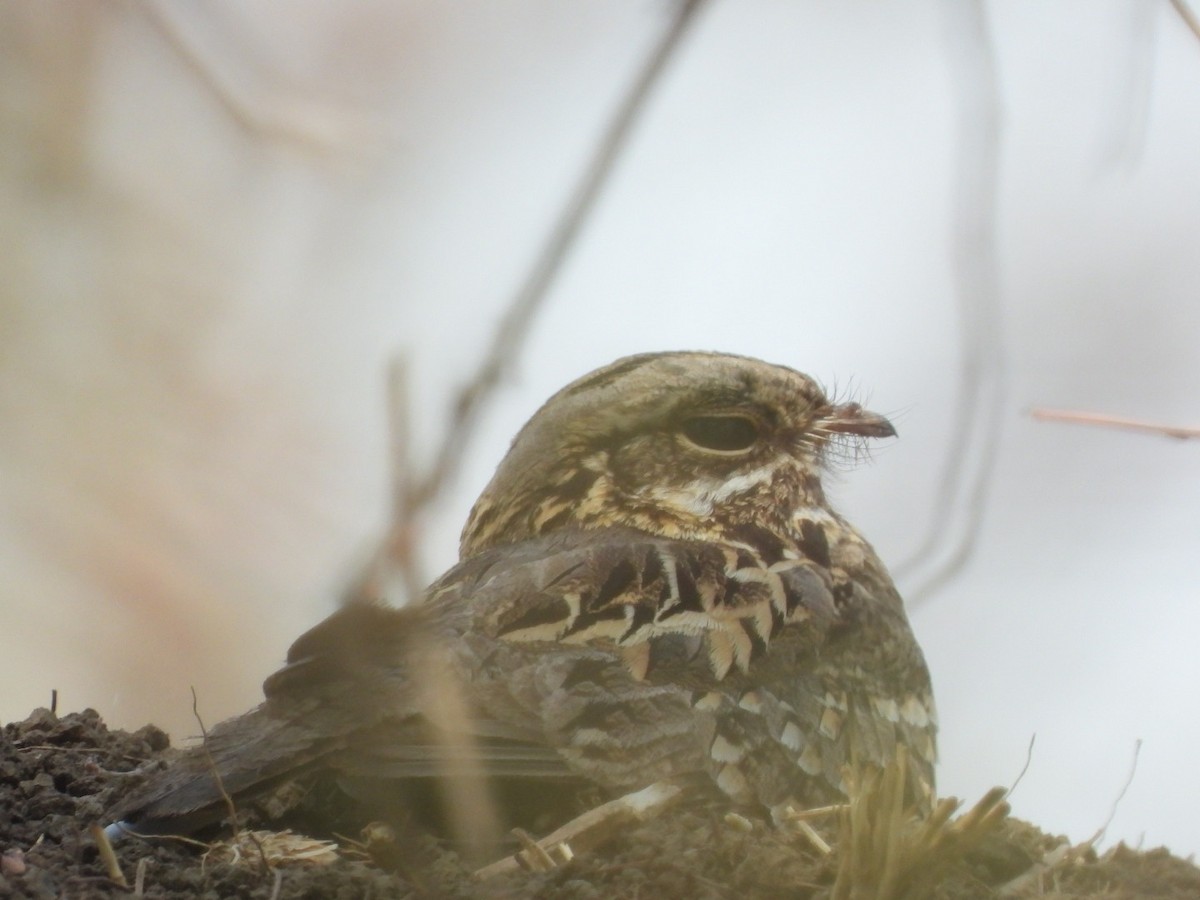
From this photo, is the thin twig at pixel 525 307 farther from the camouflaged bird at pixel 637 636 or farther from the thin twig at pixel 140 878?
the thin twig at pixel 140 878

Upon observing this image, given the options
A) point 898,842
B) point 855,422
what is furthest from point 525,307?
point 855,422

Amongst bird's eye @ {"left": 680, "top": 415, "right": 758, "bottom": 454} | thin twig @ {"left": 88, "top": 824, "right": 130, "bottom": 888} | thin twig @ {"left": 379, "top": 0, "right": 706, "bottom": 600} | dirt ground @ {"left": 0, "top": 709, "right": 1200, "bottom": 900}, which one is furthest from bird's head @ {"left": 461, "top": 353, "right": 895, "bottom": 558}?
thin twig @ {"left": 379, "top": 0, "right": 706, "bottom": 600}

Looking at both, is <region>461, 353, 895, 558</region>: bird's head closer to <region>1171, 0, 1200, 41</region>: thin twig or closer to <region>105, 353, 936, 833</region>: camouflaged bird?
<region>105, 353, 936, 833</region>: camouflaged bird

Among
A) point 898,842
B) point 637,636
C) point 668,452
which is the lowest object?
point 898,842

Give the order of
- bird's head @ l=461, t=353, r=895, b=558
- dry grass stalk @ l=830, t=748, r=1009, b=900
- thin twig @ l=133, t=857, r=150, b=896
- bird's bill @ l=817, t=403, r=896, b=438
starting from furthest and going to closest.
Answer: bird's bill @ l=817, t=403, r=896, b=438 → bird's head @ l=461, t=353, r=895, b=558 → thin twig @ l=133, t=857, r=150, b=896 → dry grass stalk @ l=830, t=748, r=1009, b=900

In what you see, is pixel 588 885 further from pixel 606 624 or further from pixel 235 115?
pixel 235 115

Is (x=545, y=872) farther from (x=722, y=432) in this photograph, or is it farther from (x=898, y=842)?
(x=722, y=432)
